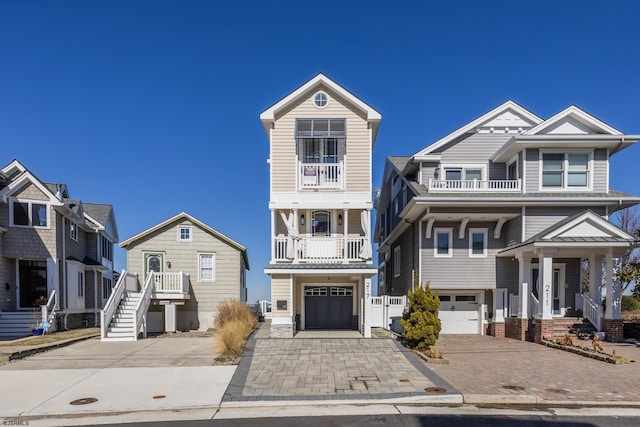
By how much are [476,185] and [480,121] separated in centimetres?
338

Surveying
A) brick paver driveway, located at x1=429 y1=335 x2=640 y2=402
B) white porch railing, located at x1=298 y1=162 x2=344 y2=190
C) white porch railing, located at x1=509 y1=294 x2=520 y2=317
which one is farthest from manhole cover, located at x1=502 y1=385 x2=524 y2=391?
white porch railing, located at x1=298 y1=162 x2=344 y2=190

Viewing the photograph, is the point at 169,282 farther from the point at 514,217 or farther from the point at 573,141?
the point at 573,141

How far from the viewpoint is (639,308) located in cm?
2423

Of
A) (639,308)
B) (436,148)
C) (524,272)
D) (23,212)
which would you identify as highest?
(436,148)

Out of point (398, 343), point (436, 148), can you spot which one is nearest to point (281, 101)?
point (436, 148)

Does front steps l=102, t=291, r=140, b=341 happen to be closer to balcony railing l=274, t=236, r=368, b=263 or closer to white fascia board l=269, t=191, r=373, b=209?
balcony railing l=274, t=236, r=368, b=263

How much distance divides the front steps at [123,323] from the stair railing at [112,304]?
21cm

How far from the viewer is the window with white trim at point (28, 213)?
18.5m

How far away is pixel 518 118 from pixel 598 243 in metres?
7.17

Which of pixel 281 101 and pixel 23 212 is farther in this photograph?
pixel 23 212

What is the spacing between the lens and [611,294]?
599 inches

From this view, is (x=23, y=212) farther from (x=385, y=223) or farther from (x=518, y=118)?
(x=518, y=118)

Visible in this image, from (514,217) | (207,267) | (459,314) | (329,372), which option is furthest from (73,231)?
(514,217)

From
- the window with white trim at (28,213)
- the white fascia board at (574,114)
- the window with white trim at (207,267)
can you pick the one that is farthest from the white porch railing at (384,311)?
the window with white trim at (28,213)
